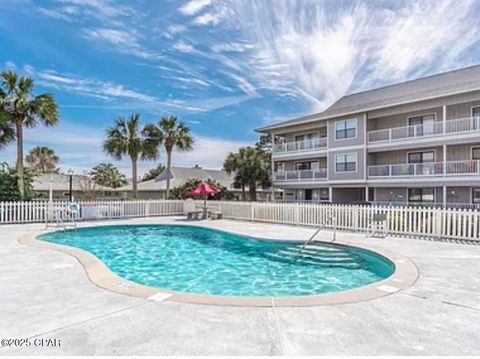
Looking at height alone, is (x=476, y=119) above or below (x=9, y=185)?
above

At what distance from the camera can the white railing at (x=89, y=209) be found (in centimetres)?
1612

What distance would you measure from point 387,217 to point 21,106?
1947cm

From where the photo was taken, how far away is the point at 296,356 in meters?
3.23

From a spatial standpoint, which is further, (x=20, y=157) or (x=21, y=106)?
(x=20, y=157)

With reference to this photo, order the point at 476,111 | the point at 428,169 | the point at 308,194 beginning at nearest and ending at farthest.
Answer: the point at 476,111 → the point at 428,169 → the point at 308,194

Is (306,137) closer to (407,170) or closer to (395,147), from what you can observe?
(395,147)

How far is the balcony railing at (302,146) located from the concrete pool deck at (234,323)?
21607mm

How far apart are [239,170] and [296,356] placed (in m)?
27.1

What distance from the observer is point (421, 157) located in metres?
22.6

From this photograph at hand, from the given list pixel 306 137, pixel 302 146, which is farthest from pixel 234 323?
pixel 306 137

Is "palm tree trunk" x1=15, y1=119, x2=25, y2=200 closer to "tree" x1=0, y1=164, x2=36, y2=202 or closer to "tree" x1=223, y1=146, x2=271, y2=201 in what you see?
"tree" x1=0, y1=164, x2=36, y2=202

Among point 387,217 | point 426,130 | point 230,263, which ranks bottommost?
point 230,263

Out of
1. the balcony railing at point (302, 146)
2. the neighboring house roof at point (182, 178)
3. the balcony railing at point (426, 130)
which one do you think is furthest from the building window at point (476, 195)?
the neighboring house roof at point (182, 178)

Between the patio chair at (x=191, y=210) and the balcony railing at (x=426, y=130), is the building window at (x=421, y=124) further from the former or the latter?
the patio chair at (x=191, y=210)
